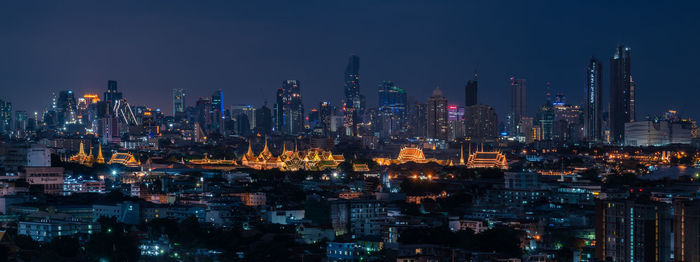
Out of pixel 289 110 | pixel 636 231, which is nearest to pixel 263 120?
pixel 289 110

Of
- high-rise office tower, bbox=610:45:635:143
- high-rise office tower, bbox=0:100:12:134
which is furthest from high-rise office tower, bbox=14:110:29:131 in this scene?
high-rise office tower, bbox=610:45:635:143

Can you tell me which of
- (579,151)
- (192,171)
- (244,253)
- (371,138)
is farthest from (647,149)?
(244,253)

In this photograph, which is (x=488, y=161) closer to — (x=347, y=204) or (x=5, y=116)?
(x=347, y=204)

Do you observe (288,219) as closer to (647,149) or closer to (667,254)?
(667,254)

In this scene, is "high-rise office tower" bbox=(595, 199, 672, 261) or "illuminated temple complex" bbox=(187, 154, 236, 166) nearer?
"high-rise office tower" bbox=(595, 199, 672, 261)

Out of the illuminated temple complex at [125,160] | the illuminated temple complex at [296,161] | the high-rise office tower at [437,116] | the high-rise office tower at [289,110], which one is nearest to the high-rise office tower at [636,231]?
the illuminated temple complex at [296,161]

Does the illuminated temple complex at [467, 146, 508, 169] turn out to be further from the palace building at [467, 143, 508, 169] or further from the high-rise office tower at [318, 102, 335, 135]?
the high-rise office tower at [318, 102, 335, 135]
